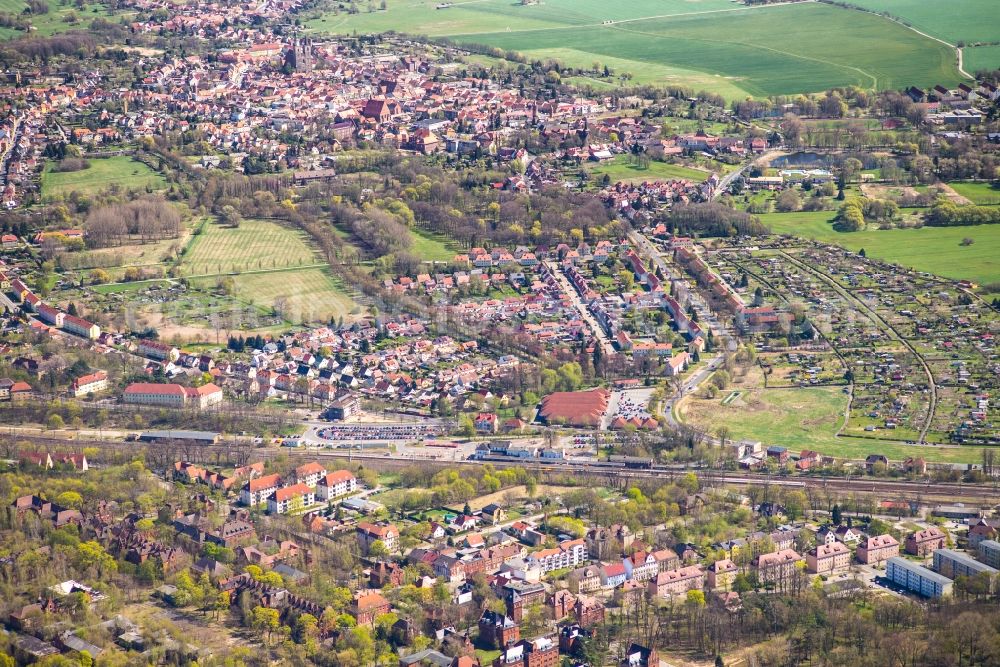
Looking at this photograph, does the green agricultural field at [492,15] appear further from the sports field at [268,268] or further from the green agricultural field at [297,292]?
the green agricultural field at [297,292]

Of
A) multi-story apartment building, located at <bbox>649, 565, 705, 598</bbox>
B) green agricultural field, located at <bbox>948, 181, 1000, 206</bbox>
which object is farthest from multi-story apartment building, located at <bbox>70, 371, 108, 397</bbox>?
green agricultural field, located at <bbox>948, 181, 1000, 206</bbox>

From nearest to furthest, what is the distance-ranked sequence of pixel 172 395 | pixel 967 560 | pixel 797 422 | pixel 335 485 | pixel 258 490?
pixel 967 560, pixel 258 490, pixel 335 485, pixel 797 422, pixel 172 395

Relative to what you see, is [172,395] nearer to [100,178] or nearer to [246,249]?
[246,249]

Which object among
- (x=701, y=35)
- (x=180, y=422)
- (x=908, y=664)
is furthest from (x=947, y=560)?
(x=701, y=35)

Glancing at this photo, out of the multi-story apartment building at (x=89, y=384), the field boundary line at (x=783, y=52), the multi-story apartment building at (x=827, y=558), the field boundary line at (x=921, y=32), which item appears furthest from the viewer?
the field boundary line at (x=783, y=52)

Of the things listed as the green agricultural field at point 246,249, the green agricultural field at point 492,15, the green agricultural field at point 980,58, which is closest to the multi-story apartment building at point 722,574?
the green agricultural field at point 246,249

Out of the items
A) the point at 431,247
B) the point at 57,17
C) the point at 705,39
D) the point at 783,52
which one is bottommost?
the point at 431,247

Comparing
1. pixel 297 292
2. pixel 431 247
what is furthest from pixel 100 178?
pixel 297 292
